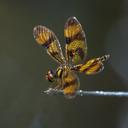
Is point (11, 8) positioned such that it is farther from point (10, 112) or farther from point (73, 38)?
point (73, 38)

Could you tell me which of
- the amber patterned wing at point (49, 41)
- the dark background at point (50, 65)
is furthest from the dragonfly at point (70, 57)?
the dark background at point (50, 65)

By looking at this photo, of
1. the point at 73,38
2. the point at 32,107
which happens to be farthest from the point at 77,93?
the point at 32,107

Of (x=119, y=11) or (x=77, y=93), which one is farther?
(x=119, y=11)

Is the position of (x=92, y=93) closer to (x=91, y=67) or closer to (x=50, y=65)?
(x=91, y=67)

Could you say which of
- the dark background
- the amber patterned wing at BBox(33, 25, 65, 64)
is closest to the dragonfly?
the amber patterned wing at BBox(33, 25, 65, 64)

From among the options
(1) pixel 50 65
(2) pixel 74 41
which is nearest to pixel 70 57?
(2) pixel 74 41

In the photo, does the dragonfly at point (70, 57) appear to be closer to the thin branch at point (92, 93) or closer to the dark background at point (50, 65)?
the thin branch at point (92, 93)

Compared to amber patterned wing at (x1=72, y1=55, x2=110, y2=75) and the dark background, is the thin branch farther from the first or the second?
the dark background
